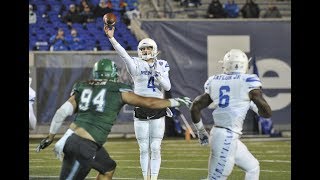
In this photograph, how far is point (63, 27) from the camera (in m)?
19.8

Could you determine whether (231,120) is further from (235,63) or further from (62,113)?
(62,113)

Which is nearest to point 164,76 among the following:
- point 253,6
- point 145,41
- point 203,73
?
point 145,41

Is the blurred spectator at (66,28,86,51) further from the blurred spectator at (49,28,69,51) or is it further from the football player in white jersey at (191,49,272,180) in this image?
the football player in white jersey at (191,49,272,180)

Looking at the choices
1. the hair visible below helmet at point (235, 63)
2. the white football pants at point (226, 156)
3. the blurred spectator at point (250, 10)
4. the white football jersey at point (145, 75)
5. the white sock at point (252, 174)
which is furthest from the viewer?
the blurred spectator at point (250, 10)

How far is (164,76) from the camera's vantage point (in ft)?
29.8

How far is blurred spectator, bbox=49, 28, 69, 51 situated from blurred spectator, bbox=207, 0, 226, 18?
364cm

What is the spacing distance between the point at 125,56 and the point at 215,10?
1065 cm

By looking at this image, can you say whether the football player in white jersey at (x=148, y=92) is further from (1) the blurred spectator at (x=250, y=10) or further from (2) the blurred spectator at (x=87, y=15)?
(2) the blurred spectator at (x=87, y=15)

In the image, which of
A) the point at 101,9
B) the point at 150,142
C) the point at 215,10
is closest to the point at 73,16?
the point at 101,9

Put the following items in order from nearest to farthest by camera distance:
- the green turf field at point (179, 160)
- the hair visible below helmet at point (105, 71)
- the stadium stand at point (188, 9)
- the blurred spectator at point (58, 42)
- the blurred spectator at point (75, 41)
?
1. the hair visible below helmet at point (105, 71)
2. the green turf field at point (179, 160)
3. the blurred spectator at point (58, 42)
4. the blurred spectator at point (75, 41)
5. the stadium stand at point (188, 9)

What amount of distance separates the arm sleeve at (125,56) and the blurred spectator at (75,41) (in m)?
9.73

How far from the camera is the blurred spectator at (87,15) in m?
19.9

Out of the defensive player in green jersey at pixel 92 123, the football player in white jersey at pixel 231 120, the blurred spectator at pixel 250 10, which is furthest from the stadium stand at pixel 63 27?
the football player in white jersey at pixel 231 120

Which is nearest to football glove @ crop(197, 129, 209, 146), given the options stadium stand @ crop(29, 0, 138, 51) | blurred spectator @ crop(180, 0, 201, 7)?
stadium stand @ crop(29, 0, 138, 51)
